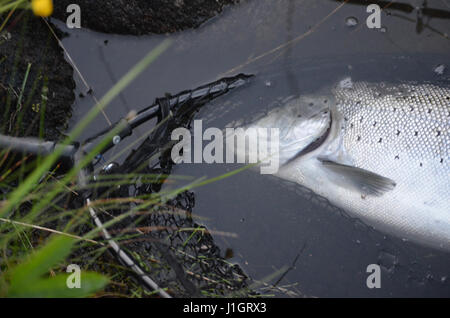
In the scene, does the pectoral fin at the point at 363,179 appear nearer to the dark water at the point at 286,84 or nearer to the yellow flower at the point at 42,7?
the dark water at the point at 286,84

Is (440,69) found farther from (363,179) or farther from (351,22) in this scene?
(363,179)

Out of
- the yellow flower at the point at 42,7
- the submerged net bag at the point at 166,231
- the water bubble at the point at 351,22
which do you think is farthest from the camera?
the water bubble at the point at 351,22

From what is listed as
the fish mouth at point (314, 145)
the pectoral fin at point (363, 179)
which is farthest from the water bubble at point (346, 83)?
the pectoral fin at point (363, 179)

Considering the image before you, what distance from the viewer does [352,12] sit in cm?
244

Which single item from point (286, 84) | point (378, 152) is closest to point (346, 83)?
point (286, 84)

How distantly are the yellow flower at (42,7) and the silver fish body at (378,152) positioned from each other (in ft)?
4.73

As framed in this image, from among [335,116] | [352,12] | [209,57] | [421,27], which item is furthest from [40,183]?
[421,27]

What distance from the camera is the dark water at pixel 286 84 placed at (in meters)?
2.26

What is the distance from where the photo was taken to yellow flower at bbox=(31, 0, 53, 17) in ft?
7.25

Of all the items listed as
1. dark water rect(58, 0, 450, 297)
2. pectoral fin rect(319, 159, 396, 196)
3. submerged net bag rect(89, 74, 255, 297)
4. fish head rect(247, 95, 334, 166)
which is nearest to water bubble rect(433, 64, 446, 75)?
dark water rect(58, 0, 450, 297)

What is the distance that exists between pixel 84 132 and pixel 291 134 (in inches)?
50.6

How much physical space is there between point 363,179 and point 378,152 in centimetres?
19

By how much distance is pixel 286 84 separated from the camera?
242 centimetres
